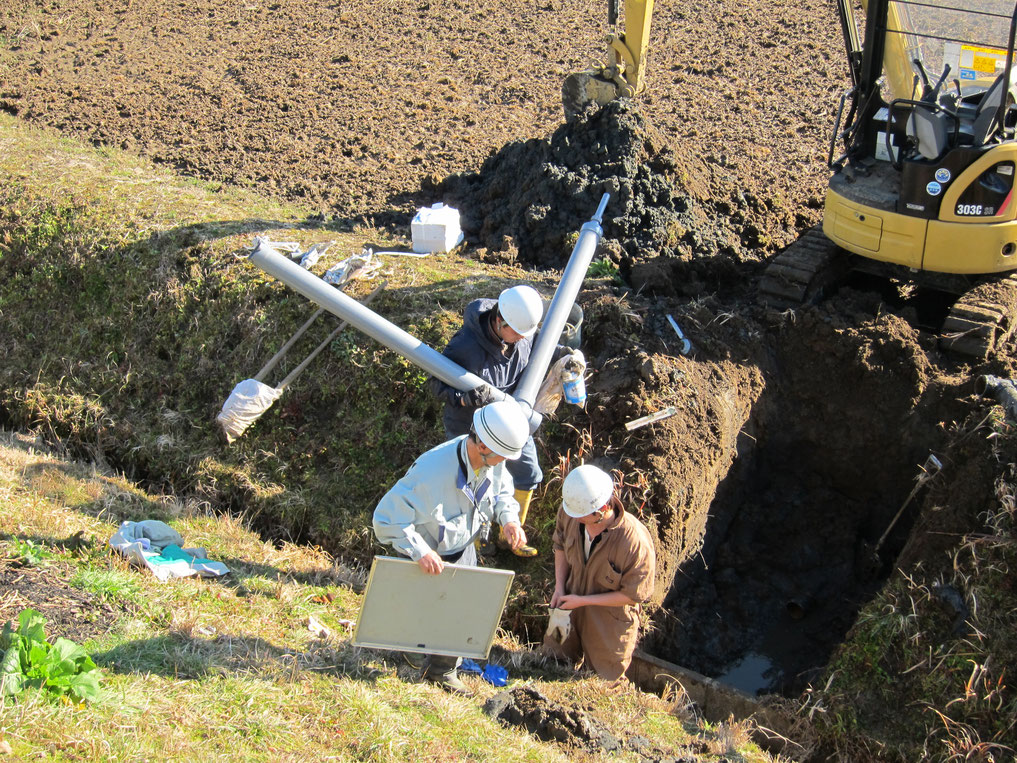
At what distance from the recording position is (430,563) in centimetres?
435

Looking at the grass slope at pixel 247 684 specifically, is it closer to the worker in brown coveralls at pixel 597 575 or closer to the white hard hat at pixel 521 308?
the worker in brown coveralls at pixel 597 575

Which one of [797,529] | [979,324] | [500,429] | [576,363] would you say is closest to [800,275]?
[979,324]

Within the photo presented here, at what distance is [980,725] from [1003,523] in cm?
125

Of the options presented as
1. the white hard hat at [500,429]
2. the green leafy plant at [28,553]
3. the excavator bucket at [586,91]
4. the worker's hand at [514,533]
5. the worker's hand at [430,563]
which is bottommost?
the green leafy plant at [28,553]

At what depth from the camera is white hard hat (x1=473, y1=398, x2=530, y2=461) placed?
434cm

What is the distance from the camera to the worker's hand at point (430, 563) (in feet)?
14.3

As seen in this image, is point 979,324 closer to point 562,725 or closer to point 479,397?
point 479,397

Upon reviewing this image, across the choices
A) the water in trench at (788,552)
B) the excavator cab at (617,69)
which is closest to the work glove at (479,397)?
the water in trench at (788,552)

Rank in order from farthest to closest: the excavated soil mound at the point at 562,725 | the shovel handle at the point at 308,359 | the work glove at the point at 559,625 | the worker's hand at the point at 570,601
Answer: the shovel handle at the point at 308,359 → the work glove at the point at 559,625 → the worker's hand at the point at 570,601 → the excavated soil mound at the point at 562,725

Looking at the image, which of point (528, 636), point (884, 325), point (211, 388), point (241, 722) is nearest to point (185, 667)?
point (241, 722)

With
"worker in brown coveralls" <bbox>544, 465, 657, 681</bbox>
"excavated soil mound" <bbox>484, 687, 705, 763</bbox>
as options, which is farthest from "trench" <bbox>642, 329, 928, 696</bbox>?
"excavated soil mound" <bbox>484, 687, 705, 763</bbox>

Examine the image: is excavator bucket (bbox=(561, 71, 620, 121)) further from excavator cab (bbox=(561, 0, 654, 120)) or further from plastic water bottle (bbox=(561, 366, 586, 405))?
plastic water bottle (bbox=(561, 366, 586, 405))

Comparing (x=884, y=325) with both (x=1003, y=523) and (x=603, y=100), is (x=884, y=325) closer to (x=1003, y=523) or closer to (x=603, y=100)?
(x=1003, y=523)

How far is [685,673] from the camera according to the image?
19.4 feet
